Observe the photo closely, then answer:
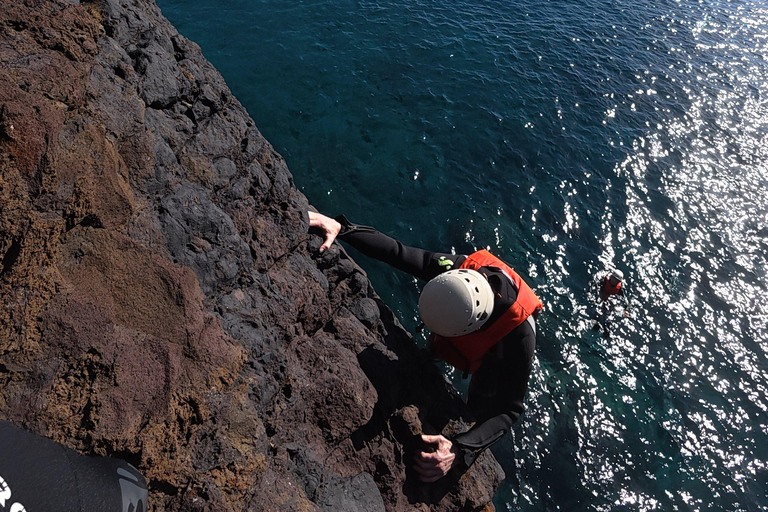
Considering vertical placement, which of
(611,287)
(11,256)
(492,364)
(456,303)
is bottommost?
(611,287)

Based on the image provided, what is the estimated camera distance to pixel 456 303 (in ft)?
15.8

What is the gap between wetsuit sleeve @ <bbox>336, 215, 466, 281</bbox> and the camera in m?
6.26

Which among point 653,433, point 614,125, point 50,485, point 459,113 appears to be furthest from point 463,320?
point 614,125

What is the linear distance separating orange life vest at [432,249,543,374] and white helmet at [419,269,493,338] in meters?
0.35

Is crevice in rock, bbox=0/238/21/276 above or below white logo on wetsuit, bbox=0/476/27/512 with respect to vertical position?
above

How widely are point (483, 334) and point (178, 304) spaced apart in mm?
3529

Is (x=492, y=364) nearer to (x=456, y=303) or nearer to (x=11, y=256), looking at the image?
(x=456, y=303)

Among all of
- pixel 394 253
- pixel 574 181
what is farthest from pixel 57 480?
pixel 574 181

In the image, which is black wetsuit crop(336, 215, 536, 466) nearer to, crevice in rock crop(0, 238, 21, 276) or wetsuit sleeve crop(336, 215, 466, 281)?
wetsuit sleeve crop(336, 215, 466, 281)

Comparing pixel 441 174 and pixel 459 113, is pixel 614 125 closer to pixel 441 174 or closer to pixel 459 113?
pixel 459 113

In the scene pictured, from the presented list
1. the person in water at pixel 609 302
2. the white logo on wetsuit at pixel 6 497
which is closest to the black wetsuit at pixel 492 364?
the white logo on wetsuit at pixel 6 497

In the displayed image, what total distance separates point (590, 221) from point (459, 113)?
5696 millimetres

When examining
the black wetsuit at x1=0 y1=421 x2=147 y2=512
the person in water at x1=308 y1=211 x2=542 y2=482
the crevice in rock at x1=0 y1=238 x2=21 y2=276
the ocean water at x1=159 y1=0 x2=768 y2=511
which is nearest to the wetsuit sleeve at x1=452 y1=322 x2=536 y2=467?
the person in water at x1=308 y1=211 x2=542 y2=482

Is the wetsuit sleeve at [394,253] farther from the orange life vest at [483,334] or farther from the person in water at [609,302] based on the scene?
the person in water at [609,302]
